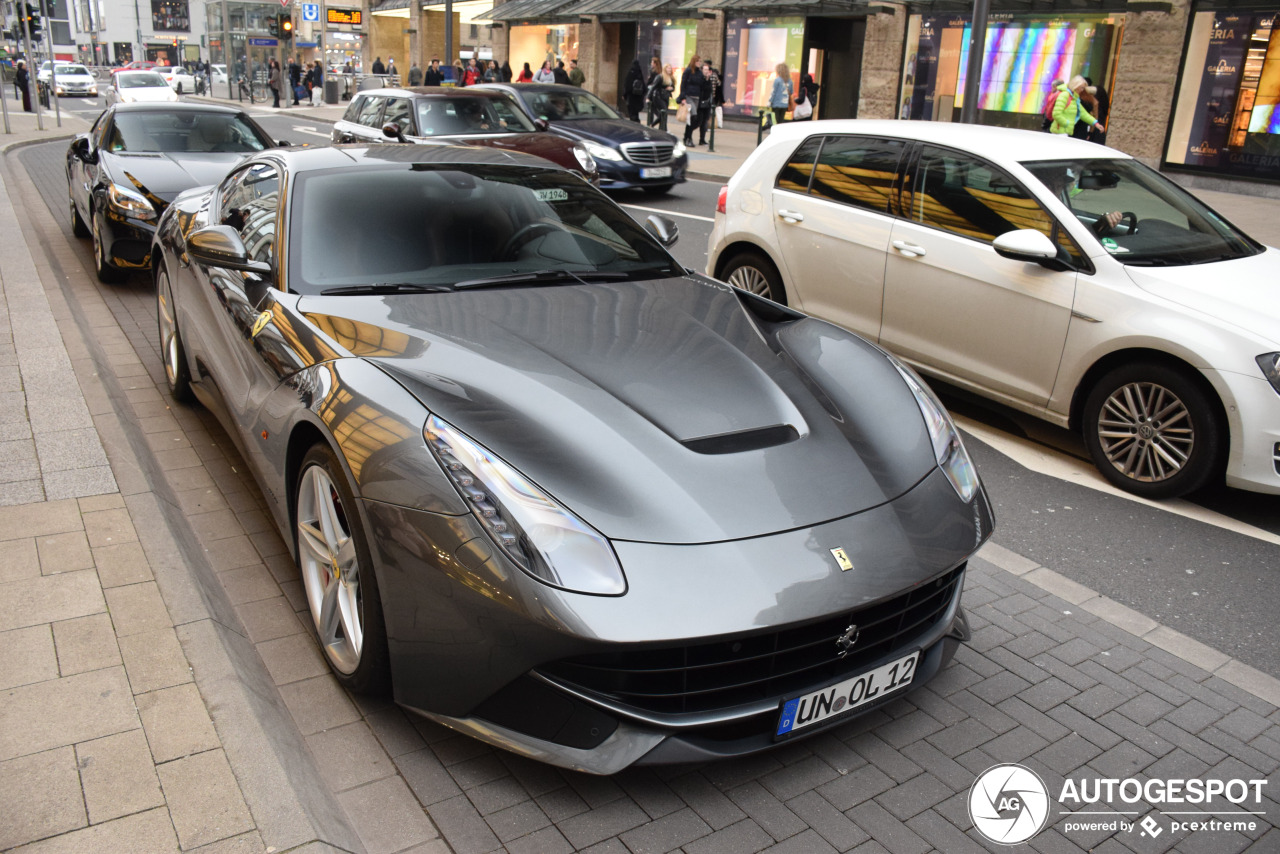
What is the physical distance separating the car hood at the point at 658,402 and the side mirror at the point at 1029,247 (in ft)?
6.19

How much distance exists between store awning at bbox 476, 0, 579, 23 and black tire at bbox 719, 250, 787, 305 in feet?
91.4

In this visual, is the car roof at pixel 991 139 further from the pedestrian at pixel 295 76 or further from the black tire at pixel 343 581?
the pedestrian at pixel 295 76

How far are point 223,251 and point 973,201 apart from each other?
3.88 meters

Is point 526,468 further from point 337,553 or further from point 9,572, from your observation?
point 9,572

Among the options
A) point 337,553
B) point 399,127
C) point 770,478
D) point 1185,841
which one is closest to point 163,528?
point 337,553

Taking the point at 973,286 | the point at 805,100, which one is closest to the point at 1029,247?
the point at 973,286

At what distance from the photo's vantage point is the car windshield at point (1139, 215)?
523 centimetres

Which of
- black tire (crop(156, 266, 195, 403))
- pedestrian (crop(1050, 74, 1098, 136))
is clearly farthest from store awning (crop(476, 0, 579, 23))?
black tire (crop(156, 266, 195, 403))

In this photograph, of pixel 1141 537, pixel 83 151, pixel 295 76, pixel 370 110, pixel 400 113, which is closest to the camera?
pixel 1141 537

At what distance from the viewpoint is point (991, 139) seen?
228 inches

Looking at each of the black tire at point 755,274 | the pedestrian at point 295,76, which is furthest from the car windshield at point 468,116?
the pedestrian at point 295,76

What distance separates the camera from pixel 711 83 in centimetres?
2312

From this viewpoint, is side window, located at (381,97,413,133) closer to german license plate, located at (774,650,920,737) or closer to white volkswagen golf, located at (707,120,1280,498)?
white volkswagen golf, located at (707,120,1280,498)

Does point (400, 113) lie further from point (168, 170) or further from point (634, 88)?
point (634, 88)
